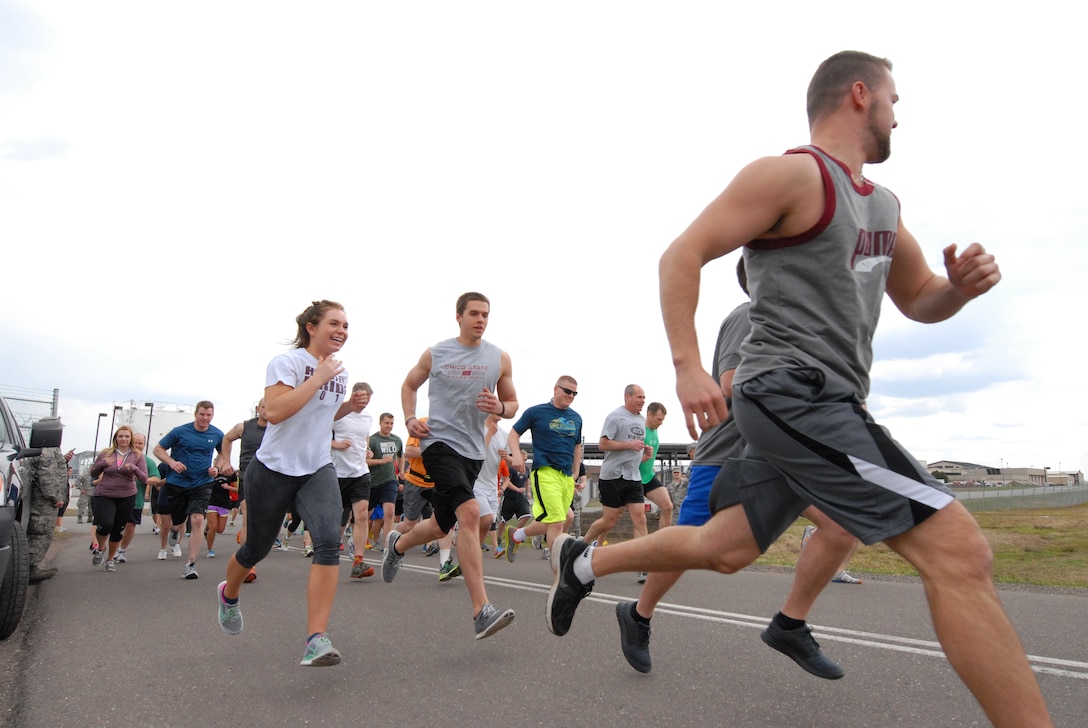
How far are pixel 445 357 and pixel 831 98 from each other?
3374 millimetres

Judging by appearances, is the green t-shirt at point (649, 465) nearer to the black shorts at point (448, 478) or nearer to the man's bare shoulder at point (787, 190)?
the black shorts at point (448, 478)

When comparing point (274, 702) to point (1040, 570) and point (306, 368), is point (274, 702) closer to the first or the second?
point (306, 368)

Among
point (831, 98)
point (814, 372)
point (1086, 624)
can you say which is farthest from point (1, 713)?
point (1086, 624)

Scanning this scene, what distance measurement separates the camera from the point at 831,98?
104 inches

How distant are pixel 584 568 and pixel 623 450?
5614 millimetres

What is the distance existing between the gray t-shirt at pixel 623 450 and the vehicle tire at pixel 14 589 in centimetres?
551

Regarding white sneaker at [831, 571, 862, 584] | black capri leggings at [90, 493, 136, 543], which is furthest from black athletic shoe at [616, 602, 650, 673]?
black capri leggings at [90, 493, 136, 543]

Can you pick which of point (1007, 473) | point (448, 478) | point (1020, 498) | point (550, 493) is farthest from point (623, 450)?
point (1007, 473)

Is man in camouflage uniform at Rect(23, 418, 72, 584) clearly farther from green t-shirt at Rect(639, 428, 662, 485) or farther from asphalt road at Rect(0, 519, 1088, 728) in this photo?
green t-shirt at Rect(639, 428, 662, 485)

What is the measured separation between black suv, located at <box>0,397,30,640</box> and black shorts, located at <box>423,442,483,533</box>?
95.3 inches

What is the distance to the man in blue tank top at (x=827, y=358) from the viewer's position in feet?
6.61

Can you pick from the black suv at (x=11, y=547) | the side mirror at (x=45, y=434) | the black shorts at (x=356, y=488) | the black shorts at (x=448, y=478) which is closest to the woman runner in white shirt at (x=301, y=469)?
the black shorts at (x=448, y=478)

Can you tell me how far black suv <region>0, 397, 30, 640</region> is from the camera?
174 inches

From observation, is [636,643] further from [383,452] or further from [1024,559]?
[1024,559]
